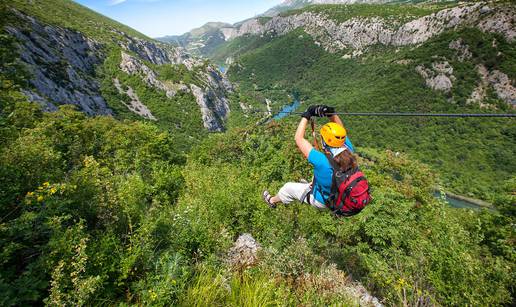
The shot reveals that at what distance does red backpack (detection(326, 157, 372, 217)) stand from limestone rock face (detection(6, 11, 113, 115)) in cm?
5947

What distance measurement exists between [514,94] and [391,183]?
159241mm

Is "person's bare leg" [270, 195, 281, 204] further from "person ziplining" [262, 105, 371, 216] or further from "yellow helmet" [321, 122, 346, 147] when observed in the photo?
"yellow helmet" [321, 122, 346, 147]

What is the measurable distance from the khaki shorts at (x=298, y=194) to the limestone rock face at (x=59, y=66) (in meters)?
57.9

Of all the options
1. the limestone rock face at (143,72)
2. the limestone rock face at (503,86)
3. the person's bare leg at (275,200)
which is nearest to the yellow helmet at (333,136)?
the person's bare leg at (275,200)

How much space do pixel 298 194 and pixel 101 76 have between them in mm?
126078

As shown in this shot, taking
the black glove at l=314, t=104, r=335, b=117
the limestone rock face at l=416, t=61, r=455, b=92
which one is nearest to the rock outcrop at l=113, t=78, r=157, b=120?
the black glove at l=314, t=104, r=335, b=117

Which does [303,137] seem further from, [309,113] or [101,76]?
[101,76]

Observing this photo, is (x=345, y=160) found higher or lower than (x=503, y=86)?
higher

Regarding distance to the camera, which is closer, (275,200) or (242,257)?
(242,257)

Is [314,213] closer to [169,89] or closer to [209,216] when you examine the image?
[209,216]

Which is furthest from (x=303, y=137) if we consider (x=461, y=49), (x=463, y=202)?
(x=461, y=49)

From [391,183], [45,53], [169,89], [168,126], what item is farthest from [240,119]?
[391,183]

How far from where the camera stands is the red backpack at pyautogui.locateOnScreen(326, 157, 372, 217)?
13.4 feet

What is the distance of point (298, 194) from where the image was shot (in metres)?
5.43
